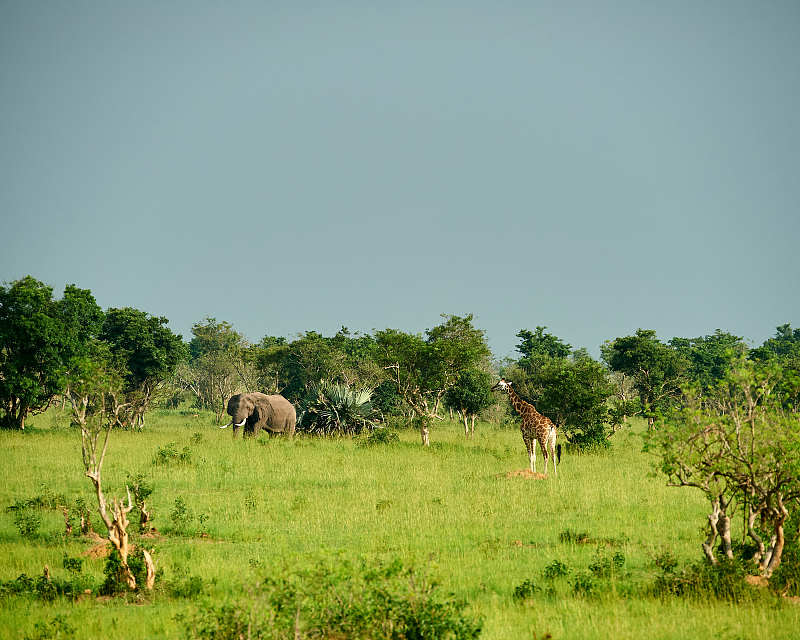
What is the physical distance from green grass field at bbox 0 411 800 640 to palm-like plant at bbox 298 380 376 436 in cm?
585

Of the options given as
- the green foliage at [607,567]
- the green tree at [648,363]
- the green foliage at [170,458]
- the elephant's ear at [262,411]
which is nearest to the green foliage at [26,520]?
the green foliage at [170,458]

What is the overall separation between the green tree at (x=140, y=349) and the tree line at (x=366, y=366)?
2.1 inches

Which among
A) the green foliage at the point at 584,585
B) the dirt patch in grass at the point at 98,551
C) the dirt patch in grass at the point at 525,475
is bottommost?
the dirt patch in grass at the point at 98,551

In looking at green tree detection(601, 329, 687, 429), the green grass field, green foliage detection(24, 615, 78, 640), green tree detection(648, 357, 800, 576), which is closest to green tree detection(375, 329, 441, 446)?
the green grass field

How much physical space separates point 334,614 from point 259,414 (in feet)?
84.1

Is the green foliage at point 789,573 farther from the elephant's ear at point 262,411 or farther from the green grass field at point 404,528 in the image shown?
the elephant's ear at point 262,411

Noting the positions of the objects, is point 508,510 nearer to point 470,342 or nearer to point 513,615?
point 513,615

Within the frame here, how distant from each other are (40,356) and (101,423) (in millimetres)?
21702

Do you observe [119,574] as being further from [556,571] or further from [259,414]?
[259,414]

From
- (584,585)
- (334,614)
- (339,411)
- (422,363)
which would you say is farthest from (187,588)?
(339,411)

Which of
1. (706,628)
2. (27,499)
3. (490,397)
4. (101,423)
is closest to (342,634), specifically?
(706,628)

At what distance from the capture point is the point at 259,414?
108 ft

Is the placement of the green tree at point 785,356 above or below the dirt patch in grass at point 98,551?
above

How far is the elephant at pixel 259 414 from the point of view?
3278 centimetres
